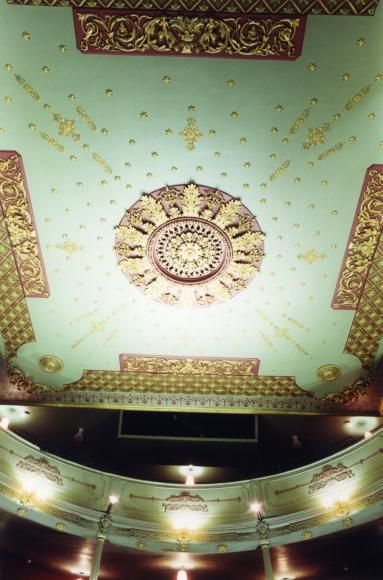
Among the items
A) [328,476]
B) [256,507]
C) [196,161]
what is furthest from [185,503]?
[196,161]

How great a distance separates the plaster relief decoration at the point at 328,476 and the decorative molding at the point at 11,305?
16.4 ft

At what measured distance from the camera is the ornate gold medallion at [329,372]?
296 inches

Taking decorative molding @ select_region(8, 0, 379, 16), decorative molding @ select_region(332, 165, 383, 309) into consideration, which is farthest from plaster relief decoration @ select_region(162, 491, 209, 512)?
decorative molding @ select_region(8, 0, 379, 16)

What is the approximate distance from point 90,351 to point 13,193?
282 cm

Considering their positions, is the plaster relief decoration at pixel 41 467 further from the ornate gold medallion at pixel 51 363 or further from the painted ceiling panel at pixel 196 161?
the painted ceiling panel at pixel 196 161

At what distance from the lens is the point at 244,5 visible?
180 inches

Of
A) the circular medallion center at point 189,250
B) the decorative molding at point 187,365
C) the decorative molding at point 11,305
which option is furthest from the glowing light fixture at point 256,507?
the decorative molding at point 11,305

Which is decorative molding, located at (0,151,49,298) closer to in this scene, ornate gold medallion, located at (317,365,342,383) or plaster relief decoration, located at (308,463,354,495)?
ornate gold medallion, located at (317,365,342,383)

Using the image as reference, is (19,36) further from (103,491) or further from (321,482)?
(321,482)

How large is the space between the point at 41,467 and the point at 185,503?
2.33 m

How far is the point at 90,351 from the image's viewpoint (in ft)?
24.5

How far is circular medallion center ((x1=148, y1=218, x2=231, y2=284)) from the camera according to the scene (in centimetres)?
617

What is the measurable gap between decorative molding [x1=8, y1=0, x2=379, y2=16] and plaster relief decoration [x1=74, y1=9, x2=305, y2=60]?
60mm

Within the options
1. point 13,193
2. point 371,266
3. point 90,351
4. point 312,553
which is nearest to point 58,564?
point 90,351
